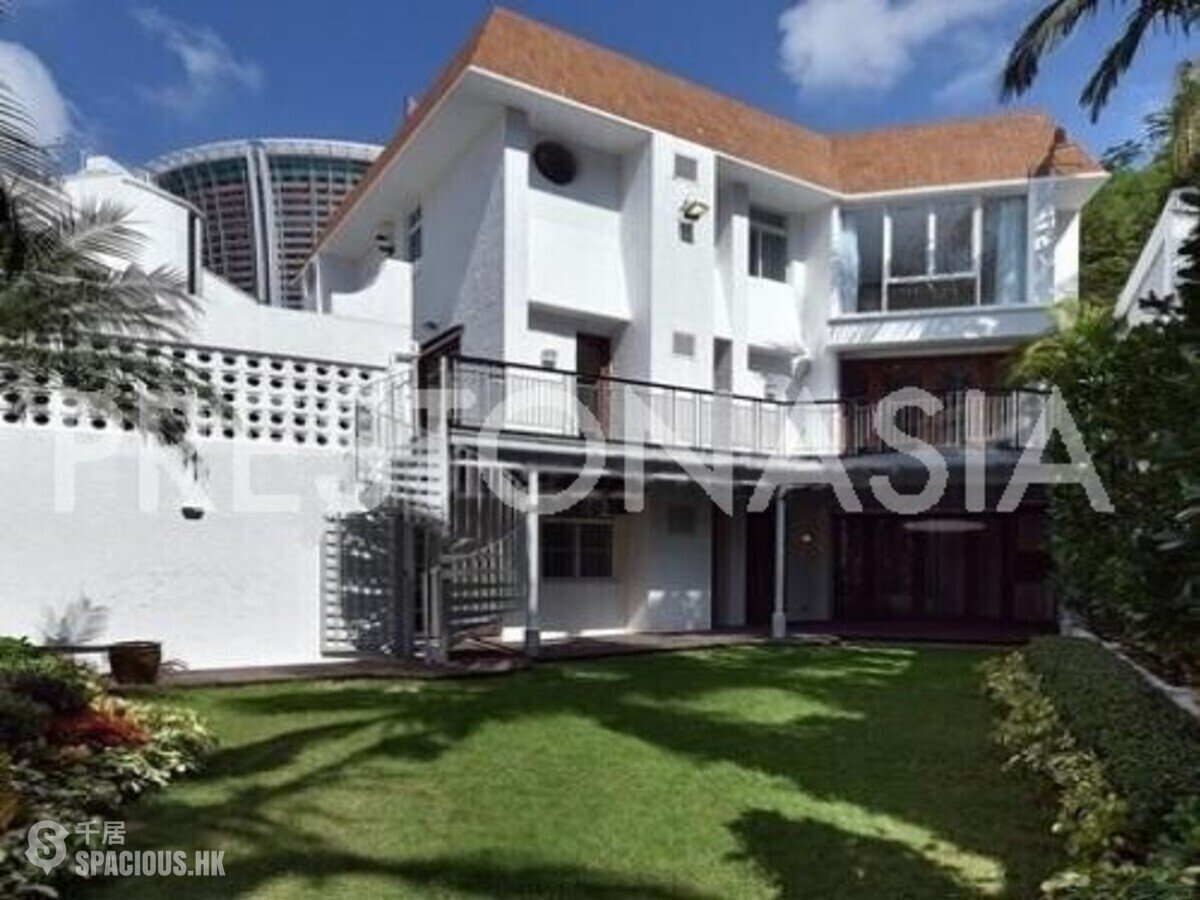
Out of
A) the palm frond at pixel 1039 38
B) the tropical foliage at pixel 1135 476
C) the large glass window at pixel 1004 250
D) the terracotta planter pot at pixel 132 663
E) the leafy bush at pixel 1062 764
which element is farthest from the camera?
the large glass window at pixel 1004 250

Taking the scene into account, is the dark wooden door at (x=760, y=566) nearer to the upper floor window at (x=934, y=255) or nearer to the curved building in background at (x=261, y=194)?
the upper floor window at (x=934, y=255)

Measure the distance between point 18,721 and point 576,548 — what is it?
1013 centimetres

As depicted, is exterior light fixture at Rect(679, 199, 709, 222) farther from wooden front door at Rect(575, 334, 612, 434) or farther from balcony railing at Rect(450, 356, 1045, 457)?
balcony railing at Rect(450, 356, 1045, 457)

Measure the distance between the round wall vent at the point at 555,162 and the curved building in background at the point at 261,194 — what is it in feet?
60.5

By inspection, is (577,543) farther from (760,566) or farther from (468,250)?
(468,250)

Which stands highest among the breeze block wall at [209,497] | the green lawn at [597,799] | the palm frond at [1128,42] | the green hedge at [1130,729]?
the palm frond at [1128,42]

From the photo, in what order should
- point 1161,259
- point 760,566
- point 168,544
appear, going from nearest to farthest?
point 168,544, point 1161,259, point 760,566

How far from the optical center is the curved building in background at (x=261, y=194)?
32.5m

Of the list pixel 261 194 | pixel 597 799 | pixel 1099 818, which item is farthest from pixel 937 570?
pixel 261 194

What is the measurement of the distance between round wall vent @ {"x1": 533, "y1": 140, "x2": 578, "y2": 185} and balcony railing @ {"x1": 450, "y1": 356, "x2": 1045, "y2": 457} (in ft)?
11.6

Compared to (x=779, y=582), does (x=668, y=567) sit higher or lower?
higher

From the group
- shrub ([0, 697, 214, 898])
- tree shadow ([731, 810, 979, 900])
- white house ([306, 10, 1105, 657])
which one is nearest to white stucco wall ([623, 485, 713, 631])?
white house ([306, 10, 1105, 657])

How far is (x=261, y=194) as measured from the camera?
33281 millimetres

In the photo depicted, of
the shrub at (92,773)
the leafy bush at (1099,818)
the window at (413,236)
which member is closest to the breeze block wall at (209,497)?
the shrub at (92,773)
